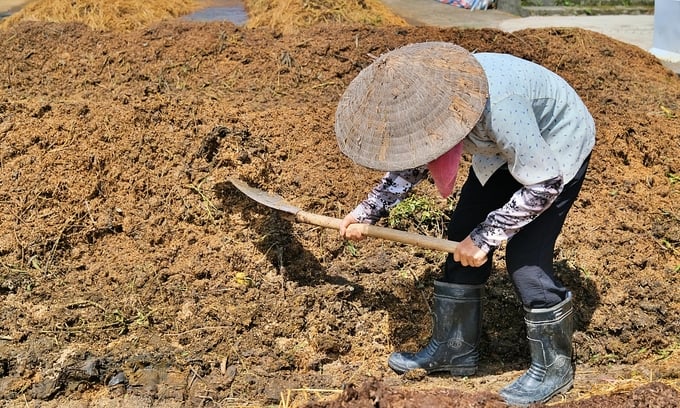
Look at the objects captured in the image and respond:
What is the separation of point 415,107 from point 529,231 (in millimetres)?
753

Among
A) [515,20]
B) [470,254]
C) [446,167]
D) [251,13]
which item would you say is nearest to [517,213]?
[470,254]

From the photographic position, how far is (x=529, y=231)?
2764 mm

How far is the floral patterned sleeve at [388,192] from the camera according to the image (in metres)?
2.86

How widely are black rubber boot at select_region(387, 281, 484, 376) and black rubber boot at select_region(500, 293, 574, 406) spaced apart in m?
0.27

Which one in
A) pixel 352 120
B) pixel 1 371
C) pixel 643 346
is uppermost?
pixel 352 120

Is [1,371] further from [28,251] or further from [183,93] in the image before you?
[183,93]

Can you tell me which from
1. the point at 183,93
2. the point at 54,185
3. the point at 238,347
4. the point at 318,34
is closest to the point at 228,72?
the point at 183,93

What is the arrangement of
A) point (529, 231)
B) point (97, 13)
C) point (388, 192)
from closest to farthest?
point (529, 231)
point (388, 192)
point (97, 13)

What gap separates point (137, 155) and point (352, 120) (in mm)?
2151

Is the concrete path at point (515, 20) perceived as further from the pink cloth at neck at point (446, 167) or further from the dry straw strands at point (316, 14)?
the pink cloth at neck at point (446, 167)

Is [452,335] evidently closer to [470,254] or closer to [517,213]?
[470,254]

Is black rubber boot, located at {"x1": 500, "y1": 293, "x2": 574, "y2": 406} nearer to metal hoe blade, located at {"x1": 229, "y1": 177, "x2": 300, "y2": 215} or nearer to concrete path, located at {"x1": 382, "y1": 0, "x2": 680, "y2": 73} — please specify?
metal hoe blade, located at {"x1": 229, "y1": 177, "x2": 300, "y2": 215}

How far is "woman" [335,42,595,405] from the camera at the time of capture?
230cm

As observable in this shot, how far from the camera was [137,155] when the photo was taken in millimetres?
4223
